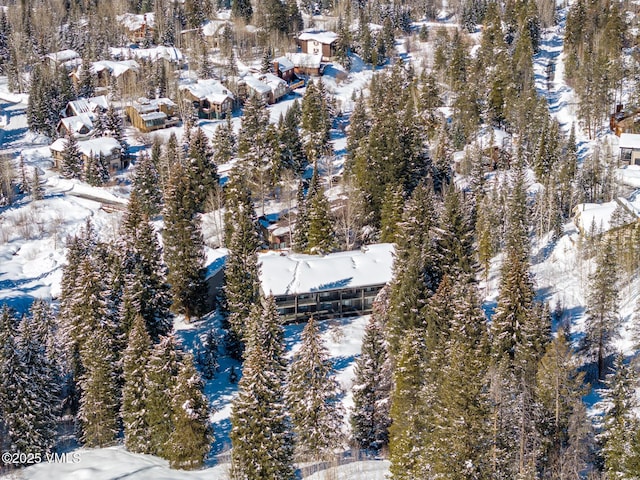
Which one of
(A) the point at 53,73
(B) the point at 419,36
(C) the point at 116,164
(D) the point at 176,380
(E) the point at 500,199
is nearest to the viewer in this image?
(D) the point at 176,380

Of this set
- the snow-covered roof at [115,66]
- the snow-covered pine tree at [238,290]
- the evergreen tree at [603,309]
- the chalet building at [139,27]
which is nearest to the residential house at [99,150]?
the snow-covered roof at [115,66]

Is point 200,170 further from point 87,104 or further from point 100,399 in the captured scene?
point 100,399

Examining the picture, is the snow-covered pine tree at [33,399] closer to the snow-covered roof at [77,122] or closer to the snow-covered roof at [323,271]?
the snow-covered roof at [323,271]

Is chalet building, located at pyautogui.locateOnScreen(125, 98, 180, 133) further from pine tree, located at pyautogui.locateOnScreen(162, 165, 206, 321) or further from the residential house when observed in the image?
pine tree, located at pyautogui.locateOnScreen(162, 165, 206, 321)

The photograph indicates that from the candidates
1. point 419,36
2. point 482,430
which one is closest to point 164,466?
point 482,430

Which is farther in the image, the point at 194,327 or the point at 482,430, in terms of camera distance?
the point at 194,327

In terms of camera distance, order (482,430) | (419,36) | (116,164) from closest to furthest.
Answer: (482,430), (116,164), (419,36)

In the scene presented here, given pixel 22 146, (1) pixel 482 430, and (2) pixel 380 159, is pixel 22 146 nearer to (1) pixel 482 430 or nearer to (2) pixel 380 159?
(2) pixel 380 159
